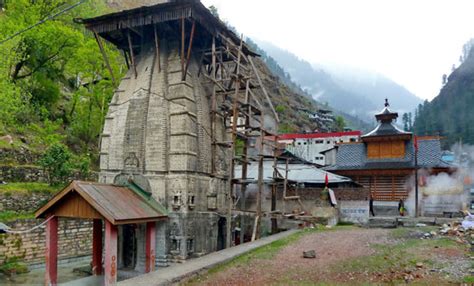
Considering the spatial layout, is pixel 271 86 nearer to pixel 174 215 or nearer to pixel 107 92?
pixel 107 92

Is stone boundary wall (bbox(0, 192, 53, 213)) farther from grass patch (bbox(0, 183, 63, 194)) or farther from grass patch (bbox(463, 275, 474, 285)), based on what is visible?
grass patch (bbox(463, 275, 474, 285))

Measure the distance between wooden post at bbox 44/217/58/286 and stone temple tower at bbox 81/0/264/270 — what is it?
4.07m

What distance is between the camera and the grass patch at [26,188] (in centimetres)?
2067

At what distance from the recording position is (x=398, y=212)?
31.5 metres

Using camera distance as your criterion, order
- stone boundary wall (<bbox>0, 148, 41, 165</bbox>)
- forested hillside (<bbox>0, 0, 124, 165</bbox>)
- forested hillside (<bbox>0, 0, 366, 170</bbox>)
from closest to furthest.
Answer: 1. stone boundary wall (<bbox>0, 148, 41, 165</bbox>)
2. forested hillside (<bbox>0, 0, 366, 170</bbox>)
3. forested hillside (<bbox>0, 0, 124, 165</bbox>)

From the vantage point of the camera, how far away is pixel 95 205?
1423 cm

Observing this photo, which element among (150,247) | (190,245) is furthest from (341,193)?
(150,247)

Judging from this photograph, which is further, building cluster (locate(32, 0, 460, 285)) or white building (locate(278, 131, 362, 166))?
white building (locate(278, 131, 362, 166))

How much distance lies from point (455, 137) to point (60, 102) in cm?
8296

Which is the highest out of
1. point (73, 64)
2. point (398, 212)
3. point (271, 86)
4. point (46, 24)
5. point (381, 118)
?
point (271, 86)

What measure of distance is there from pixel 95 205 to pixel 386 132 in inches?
1106

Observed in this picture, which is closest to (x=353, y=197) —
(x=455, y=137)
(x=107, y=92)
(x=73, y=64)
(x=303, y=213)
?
(x=303, y=213)

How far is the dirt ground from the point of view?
11336 mm

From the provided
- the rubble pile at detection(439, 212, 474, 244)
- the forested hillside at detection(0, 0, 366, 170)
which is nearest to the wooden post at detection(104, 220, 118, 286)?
the forested hillside at detection(0, 0, 366, 170)
